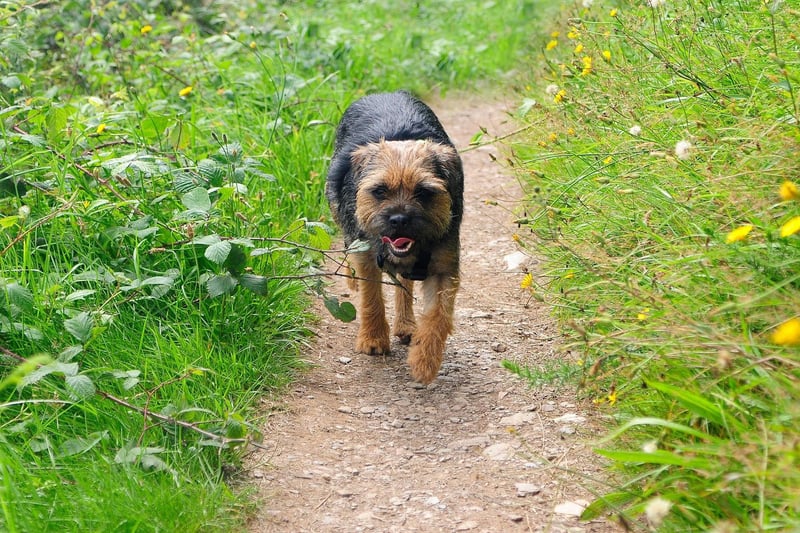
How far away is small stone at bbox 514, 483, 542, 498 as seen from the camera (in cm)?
335

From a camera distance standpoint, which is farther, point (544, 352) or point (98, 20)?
point (98, 20)

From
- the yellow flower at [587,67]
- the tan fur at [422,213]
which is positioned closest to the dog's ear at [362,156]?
the tan fur at [422,213]

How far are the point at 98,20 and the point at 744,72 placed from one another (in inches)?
199

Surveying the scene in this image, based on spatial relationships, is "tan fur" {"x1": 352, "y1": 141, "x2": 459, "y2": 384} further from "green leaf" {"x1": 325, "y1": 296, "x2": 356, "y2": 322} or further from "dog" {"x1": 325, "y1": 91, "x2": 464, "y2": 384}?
"green leaf" {"x1": 325, "y1": 296, "x2": 356, "y2": 322}

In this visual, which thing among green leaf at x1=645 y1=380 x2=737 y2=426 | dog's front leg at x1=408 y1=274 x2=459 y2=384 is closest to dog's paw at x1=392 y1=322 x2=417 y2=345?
dog's front leg at x1=408 y1=274 x2=459 y2=384

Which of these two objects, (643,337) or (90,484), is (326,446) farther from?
(643,337)

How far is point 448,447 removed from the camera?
150 inches

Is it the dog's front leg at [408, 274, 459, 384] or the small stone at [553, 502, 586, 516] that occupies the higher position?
the small stone at [553, 502, 586, 516]

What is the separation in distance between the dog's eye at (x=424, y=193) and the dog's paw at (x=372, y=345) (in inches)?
31.3

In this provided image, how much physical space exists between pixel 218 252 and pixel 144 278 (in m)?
0.59

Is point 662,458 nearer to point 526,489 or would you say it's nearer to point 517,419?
point 526,489

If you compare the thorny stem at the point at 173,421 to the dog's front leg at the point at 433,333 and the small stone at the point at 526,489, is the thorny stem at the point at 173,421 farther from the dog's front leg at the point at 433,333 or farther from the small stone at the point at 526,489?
the dog's front leg at the point at 433,333

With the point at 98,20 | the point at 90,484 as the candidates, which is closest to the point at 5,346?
the point at 90,484

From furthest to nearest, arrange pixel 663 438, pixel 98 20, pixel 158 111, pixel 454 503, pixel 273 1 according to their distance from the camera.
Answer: pixel 273 1 < pixel 98 20 < pixel 158 111 < pixel 454 503 < pixel 663 438
